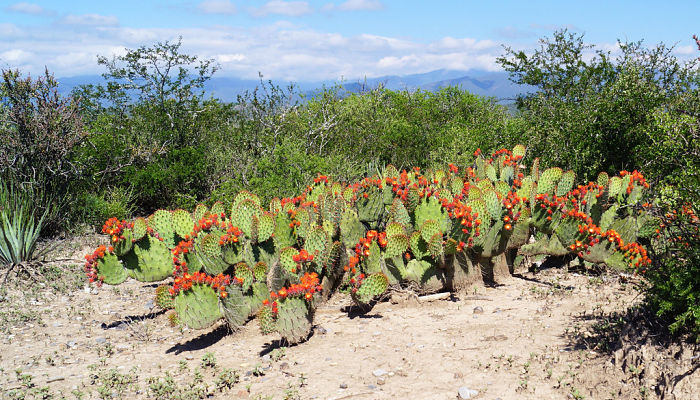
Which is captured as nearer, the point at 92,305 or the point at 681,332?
the point at 681,332

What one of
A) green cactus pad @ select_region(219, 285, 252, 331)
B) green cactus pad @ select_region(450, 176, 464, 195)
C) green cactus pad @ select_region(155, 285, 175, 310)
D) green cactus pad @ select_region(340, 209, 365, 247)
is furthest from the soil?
green cactus pad @ select_region(450, 176, 464, 195)

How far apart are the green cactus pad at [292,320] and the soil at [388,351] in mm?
113

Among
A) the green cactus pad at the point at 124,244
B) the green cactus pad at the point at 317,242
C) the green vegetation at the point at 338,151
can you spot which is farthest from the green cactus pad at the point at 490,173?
the green cactus pad at the point at 124,244

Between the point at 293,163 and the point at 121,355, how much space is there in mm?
4725

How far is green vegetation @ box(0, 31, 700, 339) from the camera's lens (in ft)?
18.2

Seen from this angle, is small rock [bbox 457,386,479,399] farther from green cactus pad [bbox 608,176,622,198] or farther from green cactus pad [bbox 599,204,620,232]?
green cactus pad [bbox 608,176,622,198]

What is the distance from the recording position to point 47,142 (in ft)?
29.5

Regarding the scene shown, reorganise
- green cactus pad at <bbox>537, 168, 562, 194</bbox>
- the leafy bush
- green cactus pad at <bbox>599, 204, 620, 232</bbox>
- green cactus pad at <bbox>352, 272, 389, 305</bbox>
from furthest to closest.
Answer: the leafy bush < green cactus pad at <bbox>537, 168, 562, 194</bbox> < green cactus pad at <bbox>599, 204, 620, 232</bbox> < green cactus pad at <bbox>352, 272, 389, 305</bbox>

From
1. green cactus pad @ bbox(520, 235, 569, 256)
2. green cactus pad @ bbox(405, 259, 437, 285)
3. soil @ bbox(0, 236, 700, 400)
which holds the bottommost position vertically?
soil @ bbox(0, 236, 700, 400)

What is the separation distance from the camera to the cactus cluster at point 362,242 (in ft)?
17.9

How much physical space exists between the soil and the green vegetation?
0.36 m

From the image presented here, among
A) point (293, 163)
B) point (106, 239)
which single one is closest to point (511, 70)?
point (293, 163)

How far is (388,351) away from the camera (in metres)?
4.85

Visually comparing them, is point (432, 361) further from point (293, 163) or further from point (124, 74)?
point (124, 74)
